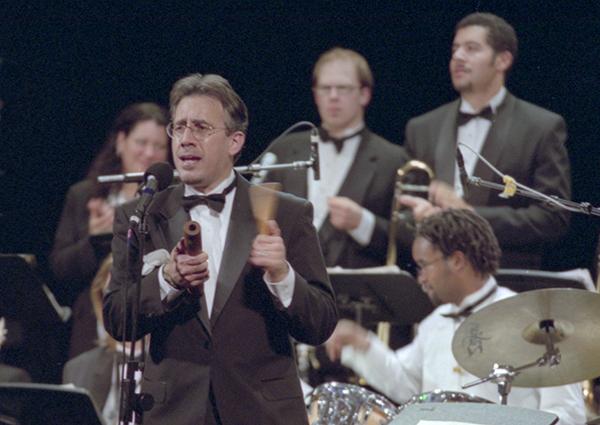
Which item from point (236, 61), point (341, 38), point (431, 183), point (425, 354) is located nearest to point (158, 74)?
point (236, 61)

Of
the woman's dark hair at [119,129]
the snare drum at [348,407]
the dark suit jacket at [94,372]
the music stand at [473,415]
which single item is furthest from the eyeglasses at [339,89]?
the music stand at [473,415]

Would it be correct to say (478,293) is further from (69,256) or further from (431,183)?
(69,256)

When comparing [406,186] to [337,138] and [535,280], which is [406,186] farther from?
[535,280]

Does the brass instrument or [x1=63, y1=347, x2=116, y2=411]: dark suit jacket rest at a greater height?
the brass instrument

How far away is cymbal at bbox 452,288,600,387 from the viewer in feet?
14.6

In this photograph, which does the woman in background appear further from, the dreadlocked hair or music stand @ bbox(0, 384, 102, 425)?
music stand @ bbox(0, 384, 102, 425)

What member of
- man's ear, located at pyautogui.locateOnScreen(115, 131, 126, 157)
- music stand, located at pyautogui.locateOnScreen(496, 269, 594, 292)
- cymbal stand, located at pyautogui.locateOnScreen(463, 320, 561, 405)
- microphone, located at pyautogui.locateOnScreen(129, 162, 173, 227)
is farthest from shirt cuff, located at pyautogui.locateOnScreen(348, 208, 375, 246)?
microphone, located at pyautogui.locateOnScreen(129, 162, 173, 227)

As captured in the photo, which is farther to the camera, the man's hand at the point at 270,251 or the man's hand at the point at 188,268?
the man's hand at the point at 270,251

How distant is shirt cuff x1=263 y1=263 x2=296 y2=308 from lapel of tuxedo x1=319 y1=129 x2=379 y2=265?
278 cm

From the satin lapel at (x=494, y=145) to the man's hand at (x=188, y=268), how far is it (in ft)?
9.44

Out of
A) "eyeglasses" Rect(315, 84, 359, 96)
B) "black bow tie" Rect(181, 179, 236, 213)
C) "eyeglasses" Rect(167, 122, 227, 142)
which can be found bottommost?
"black bow tie" Rect(181, 179, 236, 213)

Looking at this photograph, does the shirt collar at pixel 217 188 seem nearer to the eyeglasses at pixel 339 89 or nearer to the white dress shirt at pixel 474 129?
the white dress shirt at pixel 474 129

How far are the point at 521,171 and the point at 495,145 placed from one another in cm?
20

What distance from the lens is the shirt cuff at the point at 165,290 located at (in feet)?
11.7
